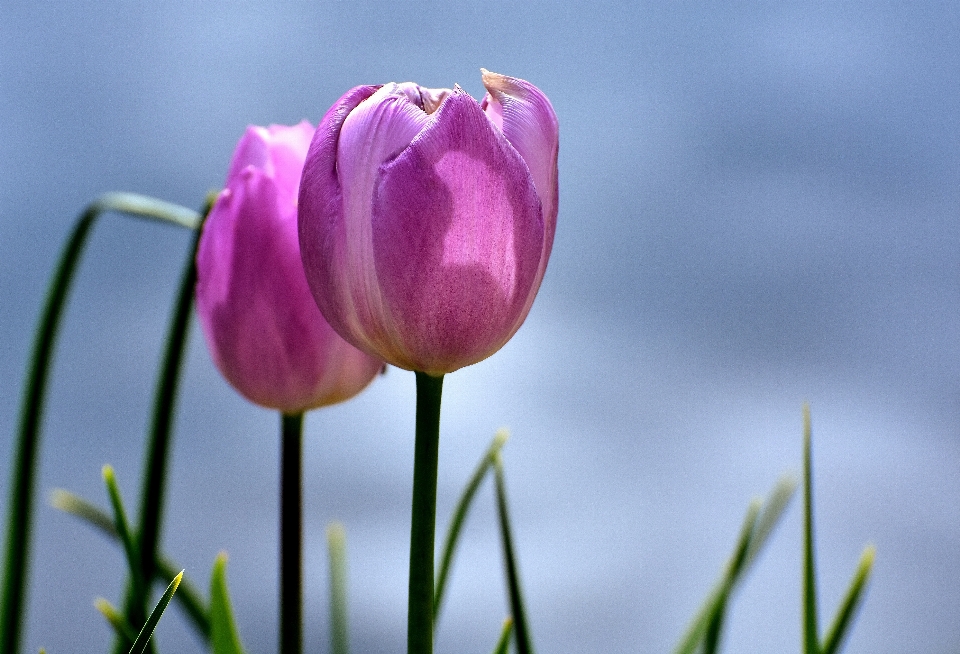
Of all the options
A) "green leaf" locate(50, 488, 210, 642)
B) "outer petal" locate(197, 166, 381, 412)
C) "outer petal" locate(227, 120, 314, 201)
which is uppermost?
"outer petal" locate(227, 120, 314, 201)

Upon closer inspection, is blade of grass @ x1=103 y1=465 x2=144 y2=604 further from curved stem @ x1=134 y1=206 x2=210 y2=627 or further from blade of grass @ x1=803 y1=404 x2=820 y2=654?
blade of grass @ x1=803 y1=404 x2=820 y2=654

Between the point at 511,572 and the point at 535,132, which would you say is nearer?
the point at 535,132

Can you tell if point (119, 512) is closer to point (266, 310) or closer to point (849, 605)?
point (266, 310)

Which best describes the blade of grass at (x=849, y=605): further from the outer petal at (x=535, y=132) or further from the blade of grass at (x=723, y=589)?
the outer petal at (x=535, y=132)

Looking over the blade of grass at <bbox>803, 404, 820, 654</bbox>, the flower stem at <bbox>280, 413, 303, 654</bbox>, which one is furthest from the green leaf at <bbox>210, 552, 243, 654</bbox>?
the blade of grass at <bbox>803, 404, 820, 654</bbox>

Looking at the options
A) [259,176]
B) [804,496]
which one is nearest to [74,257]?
[259,176]

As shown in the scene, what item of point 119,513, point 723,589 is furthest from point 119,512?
point 723,589

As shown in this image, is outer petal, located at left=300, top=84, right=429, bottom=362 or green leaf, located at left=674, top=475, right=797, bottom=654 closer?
outer petal, located at left=300, top=84, right=429, bottom=362
